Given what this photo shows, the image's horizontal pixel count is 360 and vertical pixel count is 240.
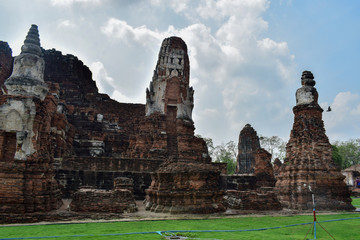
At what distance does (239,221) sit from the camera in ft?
23.8

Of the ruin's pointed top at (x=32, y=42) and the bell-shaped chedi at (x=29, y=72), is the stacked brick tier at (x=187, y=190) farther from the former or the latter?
the ruin's pointed top at (x=32, y=42)

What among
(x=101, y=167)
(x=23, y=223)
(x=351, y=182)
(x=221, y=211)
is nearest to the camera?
(x=23, y=223)

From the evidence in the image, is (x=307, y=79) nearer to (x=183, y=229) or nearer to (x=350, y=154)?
(x=183, y=229)

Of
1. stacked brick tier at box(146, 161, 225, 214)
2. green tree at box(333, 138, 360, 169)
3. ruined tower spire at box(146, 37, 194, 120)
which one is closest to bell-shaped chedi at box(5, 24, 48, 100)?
stacked brick tier at box(146, 161, 225, 214)

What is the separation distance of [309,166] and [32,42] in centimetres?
1024

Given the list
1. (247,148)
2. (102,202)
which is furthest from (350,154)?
(102,202)

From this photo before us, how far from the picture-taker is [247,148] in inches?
808

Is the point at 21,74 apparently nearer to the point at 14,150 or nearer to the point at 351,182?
the point at 14,150

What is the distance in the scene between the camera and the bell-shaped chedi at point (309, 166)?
34.2ft

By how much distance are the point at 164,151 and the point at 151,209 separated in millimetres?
6497

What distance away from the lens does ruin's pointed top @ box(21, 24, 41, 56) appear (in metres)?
8.70

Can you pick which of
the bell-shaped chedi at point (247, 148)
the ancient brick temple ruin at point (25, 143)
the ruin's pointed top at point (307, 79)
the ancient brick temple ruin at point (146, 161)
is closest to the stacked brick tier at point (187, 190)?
the ancient brick temple ruin at point (146, 161)

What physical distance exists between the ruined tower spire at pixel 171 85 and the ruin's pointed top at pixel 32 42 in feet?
28.2

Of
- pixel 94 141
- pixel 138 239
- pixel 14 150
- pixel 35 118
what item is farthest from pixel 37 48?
pixel 94 141
